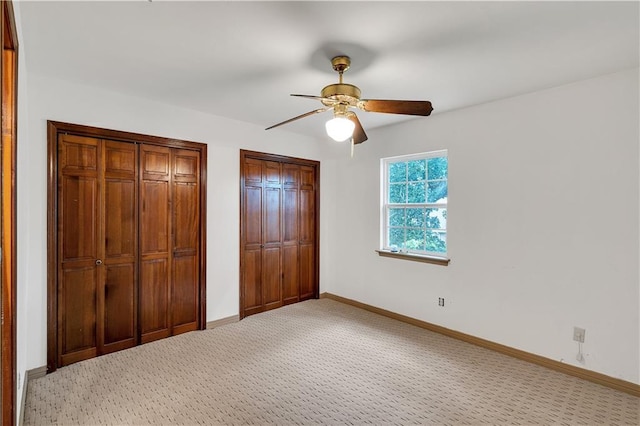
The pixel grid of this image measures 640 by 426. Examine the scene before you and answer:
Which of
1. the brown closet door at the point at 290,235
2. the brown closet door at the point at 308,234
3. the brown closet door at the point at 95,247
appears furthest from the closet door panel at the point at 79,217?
the brown closet door at the point at 308,234

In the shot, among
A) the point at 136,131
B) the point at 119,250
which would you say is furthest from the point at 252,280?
the point at 136,131

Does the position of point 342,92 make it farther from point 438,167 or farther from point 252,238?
point 252,238

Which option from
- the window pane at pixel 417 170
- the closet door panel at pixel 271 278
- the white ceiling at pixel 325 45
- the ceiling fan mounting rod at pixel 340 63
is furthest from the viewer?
the closet door panel at pixel 271 278

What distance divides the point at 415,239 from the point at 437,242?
0.31 metres

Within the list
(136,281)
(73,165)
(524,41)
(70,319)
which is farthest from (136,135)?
(524,41)

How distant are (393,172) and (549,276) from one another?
2.14m

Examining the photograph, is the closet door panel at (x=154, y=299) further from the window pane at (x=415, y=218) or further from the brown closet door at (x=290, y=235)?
the window pane at (x=415, y=218)

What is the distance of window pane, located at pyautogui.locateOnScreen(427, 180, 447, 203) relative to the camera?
12.5ft

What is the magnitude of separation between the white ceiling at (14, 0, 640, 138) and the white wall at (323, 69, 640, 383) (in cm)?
34

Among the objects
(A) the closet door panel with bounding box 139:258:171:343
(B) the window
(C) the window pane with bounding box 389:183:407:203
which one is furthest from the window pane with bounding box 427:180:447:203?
(A) the closet door panel with bounding box 139:258:171:343

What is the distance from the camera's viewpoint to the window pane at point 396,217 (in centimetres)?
429

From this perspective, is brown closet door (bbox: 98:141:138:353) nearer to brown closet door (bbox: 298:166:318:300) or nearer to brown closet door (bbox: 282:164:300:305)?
brown closet door (bbox: 282:164:300:305)

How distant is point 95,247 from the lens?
A: 3.05m

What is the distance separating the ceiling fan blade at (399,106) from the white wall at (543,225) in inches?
60.7
